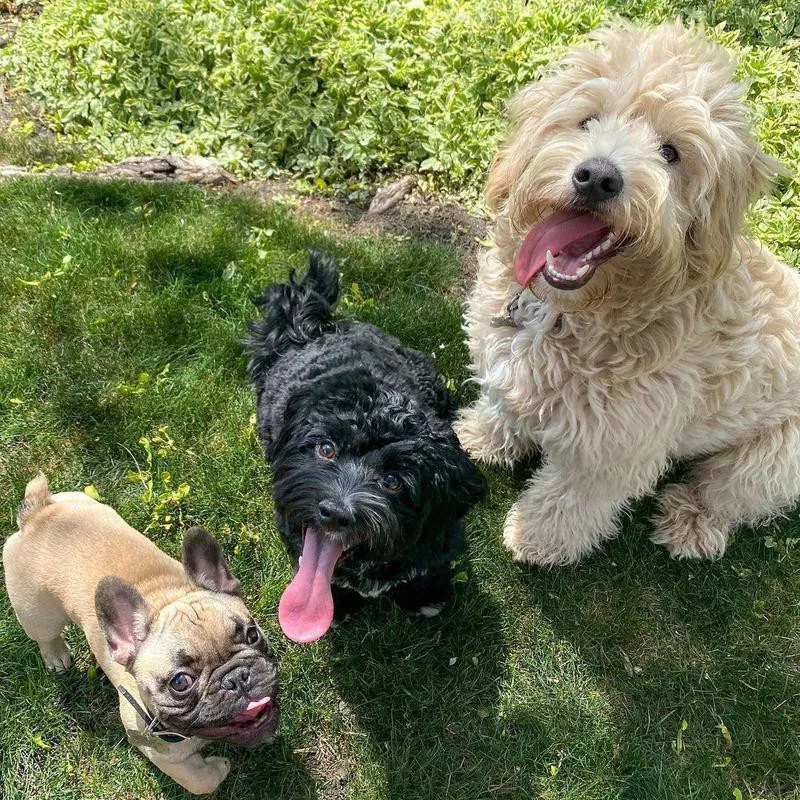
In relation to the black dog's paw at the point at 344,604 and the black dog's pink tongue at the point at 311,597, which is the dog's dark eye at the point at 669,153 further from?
the black dog's paw at the point at 344,604

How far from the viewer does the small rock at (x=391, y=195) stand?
4.83 metres

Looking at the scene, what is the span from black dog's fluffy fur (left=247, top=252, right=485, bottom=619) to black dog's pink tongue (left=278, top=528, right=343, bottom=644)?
0.09 m

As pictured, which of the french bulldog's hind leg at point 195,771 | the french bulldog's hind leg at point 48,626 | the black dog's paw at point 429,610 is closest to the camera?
the french bulldog's hind leg at point 195,771

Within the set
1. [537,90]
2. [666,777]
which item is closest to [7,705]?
[666,777]

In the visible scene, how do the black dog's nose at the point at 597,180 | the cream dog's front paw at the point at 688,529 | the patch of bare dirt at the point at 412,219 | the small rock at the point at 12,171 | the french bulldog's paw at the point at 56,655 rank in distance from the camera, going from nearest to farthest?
the black dog's nose at the point at 597,180, the french bulldog's paw at the point at 56,655, the cream dog's front paw at the point at 688,529, the patch of bare dirt at the point at 412,219, the small rock at the point at 12,171

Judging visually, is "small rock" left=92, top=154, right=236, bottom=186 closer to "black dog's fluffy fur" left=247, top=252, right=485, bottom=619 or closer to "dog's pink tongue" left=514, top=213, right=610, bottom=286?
A: "black dog's fluffy fur" left=247, top=252, right=485, bottom=619

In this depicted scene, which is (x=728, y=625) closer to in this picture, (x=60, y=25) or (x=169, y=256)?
(x=169, y=256)

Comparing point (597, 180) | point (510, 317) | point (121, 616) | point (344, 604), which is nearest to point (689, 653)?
point (344, 604)

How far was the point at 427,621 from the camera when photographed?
11.0 feet

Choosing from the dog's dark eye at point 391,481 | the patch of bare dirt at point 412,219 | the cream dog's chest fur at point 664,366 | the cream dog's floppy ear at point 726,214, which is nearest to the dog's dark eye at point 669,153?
the cream dog's floppy ear at point 726,214

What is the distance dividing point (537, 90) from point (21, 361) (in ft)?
11.1

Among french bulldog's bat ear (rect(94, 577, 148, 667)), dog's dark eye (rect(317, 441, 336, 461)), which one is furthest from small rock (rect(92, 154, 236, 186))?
french bulldog's bat ear (rect(94, 577, 148, 667))

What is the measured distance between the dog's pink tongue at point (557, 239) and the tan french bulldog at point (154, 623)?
5.17ft

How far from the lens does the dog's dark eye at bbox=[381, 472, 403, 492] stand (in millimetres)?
2350
